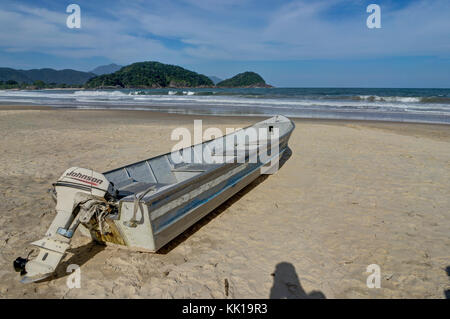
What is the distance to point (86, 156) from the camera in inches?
310

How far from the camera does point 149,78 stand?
354 feet

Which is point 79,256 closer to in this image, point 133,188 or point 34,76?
point 133,188

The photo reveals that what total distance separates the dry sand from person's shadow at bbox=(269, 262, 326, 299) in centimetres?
1

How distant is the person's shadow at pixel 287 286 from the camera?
2.83 metres

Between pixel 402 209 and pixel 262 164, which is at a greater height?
pixel 262 164

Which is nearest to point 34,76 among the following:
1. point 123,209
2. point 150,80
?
point 150,80

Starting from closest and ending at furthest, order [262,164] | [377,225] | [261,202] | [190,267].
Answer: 1. [190,267]
2. [377,225]
3. [261,202]
4. [262,164]

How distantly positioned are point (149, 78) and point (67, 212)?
4456 inches

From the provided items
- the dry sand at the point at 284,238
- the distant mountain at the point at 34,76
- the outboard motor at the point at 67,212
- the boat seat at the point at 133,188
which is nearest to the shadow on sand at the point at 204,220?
the dry sand at the point at 284,238

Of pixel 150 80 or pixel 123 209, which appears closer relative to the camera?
pixel 123 209

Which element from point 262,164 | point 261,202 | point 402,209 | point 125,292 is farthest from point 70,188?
point 402,209

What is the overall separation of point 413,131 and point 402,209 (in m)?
10.1
